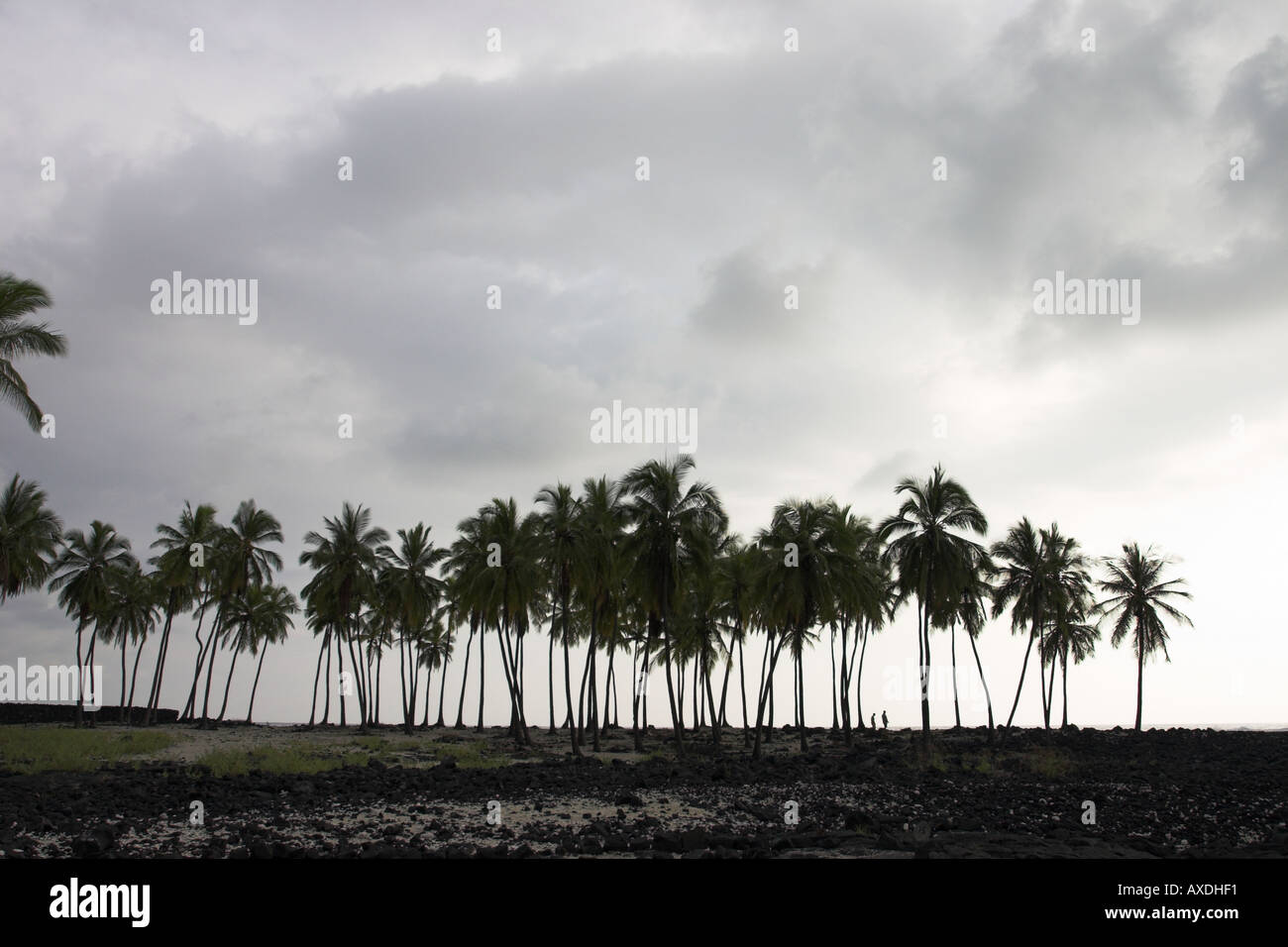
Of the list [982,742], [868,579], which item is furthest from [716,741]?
[982,742]

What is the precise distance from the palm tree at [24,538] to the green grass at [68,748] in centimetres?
774

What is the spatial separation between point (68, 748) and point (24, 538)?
50.2 ft

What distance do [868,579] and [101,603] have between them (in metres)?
48.1

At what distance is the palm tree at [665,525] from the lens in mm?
38906

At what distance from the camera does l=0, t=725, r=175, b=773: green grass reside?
30.0 m

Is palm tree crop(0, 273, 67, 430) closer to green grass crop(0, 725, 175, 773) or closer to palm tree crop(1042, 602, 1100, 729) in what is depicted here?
green grass crop(0, 725, 175, 773)

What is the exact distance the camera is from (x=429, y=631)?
68188mm

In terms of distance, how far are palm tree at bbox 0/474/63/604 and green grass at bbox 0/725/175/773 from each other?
7.74 metres

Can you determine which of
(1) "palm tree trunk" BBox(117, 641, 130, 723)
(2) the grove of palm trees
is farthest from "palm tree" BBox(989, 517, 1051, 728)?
(1) "palm tree trunk" BBox(117, 641, 130, 723)

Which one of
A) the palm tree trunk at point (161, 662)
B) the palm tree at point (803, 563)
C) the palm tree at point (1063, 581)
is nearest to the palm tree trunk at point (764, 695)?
the palm tree at point (803, 563)

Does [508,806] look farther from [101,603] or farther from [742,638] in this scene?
[101,603]

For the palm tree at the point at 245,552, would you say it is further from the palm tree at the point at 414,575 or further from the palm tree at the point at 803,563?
the palm tree at the point at 803,563

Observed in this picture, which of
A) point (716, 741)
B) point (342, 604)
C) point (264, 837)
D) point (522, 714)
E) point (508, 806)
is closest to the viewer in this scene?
point (264, 837)
